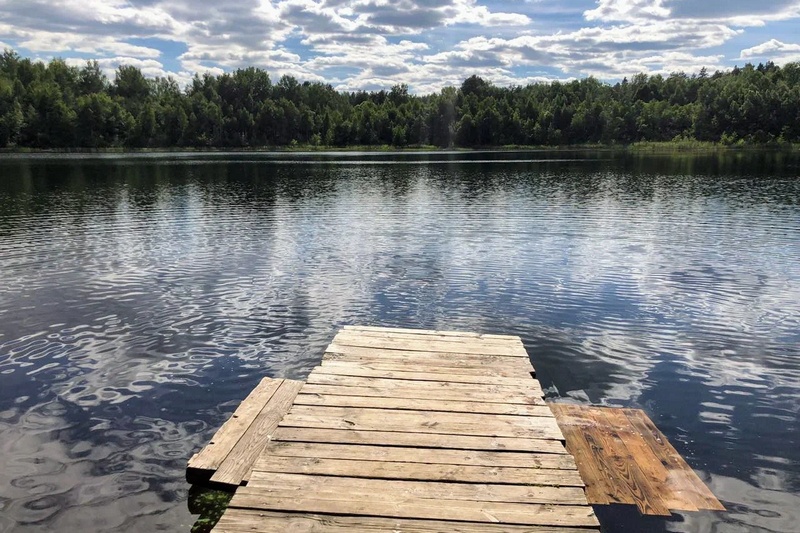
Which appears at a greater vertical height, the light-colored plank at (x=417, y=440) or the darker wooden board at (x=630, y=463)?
the light-colored plank at (x=417, y=440)

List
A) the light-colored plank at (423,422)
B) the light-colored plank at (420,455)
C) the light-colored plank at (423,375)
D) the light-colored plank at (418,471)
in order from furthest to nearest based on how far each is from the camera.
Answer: the light-colored plank at (423,375), the light-colored plank at (423,422), the light-colored plank at (420,455), the light-colored plank at (418,471)

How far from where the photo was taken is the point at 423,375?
29.8 ft

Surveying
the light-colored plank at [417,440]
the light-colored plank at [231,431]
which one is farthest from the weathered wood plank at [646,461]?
the light-colored plank at [231,431]

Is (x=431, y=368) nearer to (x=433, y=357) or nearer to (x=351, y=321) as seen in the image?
(x=433, y=357)

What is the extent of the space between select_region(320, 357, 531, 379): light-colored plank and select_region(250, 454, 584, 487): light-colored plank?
9.54 ft

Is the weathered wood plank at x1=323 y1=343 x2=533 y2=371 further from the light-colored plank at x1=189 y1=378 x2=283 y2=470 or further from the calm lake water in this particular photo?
the calm lake water

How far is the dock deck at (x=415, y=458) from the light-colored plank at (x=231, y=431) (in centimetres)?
138

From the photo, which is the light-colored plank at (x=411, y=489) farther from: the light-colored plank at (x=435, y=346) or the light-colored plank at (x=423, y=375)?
the light-colored plank at (x=435, y=346)

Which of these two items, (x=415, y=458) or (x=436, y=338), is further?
(x=436, y=338)

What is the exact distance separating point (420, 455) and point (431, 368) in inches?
114

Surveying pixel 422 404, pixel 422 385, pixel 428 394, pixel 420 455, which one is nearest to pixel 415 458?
pixel 420 455

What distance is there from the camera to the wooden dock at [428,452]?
5.53 m

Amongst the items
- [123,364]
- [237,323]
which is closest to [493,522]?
[123,364]

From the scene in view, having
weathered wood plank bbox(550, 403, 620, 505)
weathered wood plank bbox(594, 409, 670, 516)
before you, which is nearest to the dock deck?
weathered wood plank bbox(550, 403, 620, 505)
